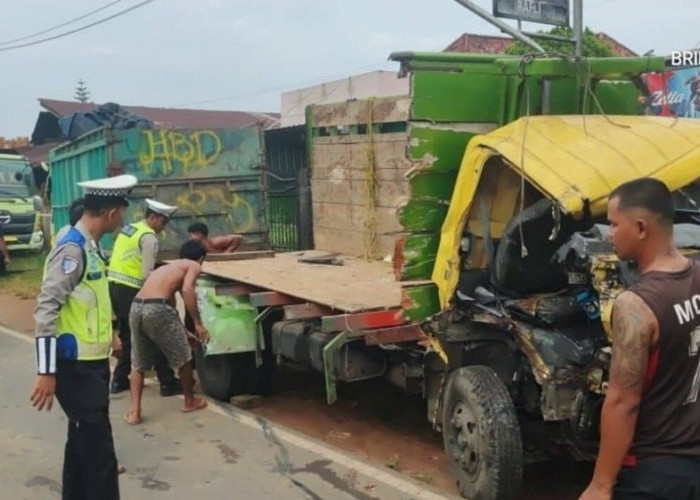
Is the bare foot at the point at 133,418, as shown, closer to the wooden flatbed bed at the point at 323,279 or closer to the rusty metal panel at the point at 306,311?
the wooden flatbed bed at the point at 323,279

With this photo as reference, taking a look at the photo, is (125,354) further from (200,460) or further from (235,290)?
(200,460)

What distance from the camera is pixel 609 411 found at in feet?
8.54

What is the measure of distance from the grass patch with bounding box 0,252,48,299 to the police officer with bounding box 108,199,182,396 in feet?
21.5

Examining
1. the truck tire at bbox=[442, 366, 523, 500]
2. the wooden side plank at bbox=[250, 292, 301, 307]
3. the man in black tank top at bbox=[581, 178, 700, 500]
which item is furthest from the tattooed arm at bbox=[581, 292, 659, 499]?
the wooden side plank at bbox=[250, 292, 301, 307]

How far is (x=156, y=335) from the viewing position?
22.1ft

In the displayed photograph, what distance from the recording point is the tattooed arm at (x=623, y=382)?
254 centimetres

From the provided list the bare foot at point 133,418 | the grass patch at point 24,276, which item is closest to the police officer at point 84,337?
the bare foot at point 133,418

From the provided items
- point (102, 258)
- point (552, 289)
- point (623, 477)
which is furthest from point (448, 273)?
point (623, 477)

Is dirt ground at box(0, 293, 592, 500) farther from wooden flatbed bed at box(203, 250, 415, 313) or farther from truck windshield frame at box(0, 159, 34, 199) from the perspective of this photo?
truck windshield frame at box(0, 159, 34, 199)

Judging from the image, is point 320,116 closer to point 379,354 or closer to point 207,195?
point 207,195

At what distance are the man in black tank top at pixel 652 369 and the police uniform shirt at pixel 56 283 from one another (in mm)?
2637

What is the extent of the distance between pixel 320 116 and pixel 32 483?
4549 millimetres

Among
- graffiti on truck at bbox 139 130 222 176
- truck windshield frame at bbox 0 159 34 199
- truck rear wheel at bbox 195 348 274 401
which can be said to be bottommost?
truck rear wheel at bbox 195 348 274 401

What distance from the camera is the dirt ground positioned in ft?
18.4
